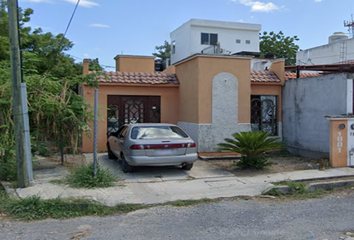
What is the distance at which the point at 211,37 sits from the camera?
1722 inches

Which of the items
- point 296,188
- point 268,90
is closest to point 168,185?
point 296,188

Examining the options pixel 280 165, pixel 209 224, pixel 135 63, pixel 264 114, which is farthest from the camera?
pixel 135 63

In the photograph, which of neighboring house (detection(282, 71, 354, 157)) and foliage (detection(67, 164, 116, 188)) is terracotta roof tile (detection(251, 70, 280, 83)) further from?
foliage (detection(67, 164, 116, 188))

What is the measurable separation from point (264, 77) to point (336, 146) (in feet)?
16.0

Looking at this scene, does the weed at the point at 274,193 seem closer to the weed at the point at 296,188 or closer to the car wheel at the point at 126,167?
the weed at the point at 296,188

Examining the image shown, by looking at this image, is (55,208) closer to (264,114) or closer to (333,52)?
(264,114)

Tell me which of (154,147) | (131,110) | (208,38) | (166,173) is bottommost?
(166,173)

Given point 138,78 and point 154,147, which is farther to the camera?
point 138,78

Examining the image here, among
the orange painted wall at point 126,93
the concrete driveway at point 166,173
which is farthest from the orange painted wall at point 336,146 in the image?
the orange painted wall at point 126,93

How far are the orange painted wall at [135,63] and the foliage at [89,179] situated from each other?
9907mm

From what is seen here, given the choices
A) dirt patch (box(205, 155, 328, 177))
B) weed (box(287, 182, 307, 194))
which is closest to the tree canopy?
dirt patch (box(205, 155, 328, 177))

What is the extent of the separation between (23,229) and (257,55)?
105 feet

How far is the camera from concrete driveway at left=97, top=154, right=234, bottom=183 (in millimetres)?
9162

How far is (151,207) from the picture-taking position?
6.80 metres
